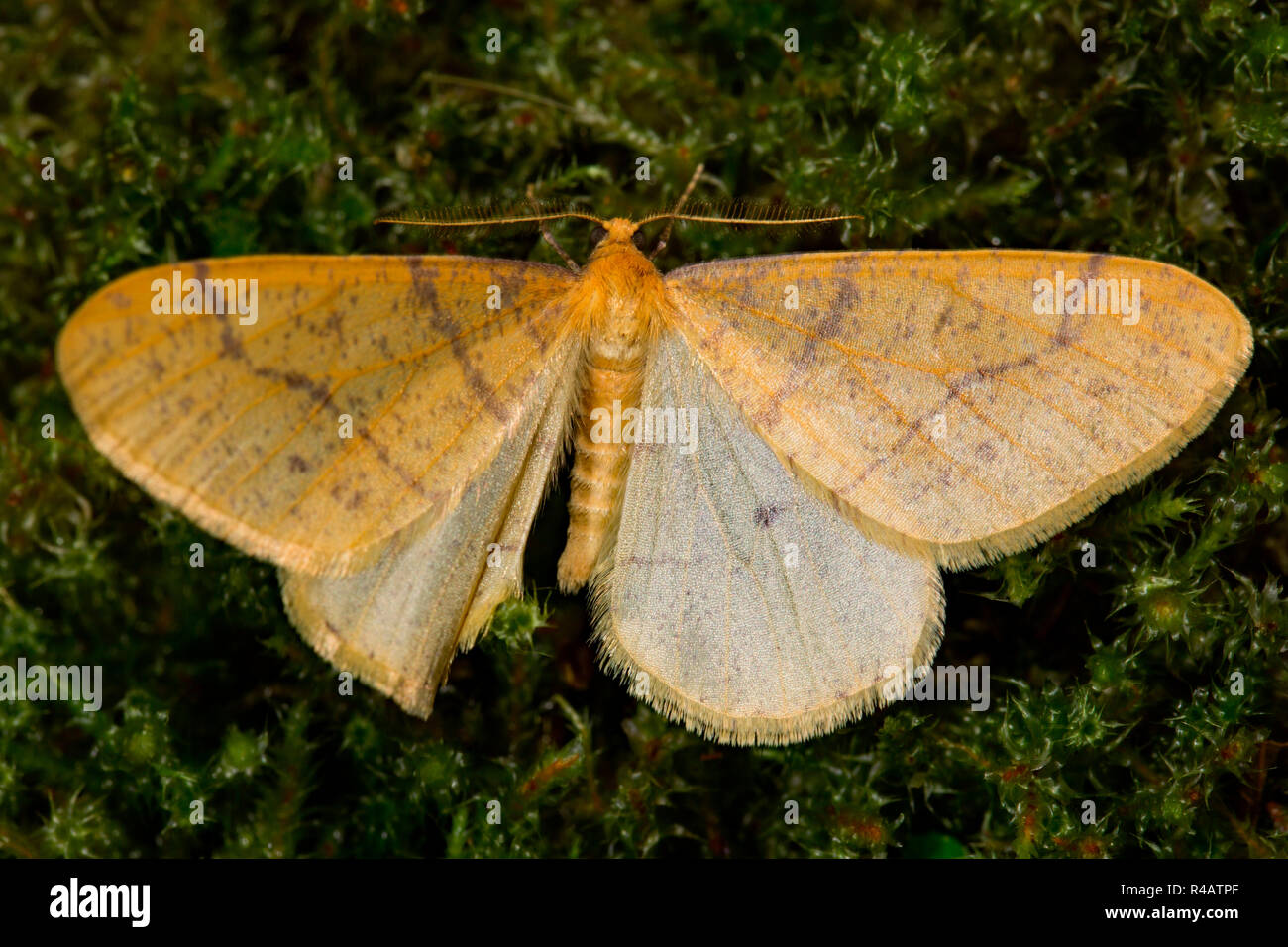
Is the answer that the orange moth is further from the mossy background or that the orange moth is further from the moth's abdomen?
the mossy background

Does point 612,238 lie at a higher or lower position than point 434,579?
higher

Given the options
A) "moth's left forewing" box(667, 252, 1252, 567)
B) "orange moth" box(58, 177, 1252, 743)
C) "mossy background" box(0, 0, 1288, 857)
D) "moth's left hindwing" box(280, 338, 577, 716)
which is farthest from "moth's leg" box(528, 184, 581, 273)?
"moth's left forewing" box(667, 252, 1252, 567)

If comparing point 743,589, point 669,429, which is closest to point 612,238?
point 669,429

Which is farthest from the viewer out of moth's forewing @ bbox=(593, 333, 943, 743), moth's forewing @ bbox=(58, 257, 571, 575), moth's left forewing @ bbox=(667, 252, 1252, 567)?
moth's forewing @ bbox=(593, 333, 943, 743)

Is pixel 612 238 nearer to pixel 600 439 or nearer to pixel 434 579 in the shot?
pixel 600 439

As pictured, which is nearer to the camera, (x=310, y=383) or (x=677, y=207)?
(x=310, y=383)

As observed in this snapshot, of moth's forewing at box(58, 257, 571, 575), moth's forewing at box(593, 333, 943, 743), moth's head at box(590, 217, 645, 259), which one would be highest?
moth's head at box(590, 217, 645, 259)

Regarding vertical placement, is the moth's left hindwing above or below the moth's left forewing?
below

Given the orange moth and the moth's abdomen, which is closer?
the orange moth
